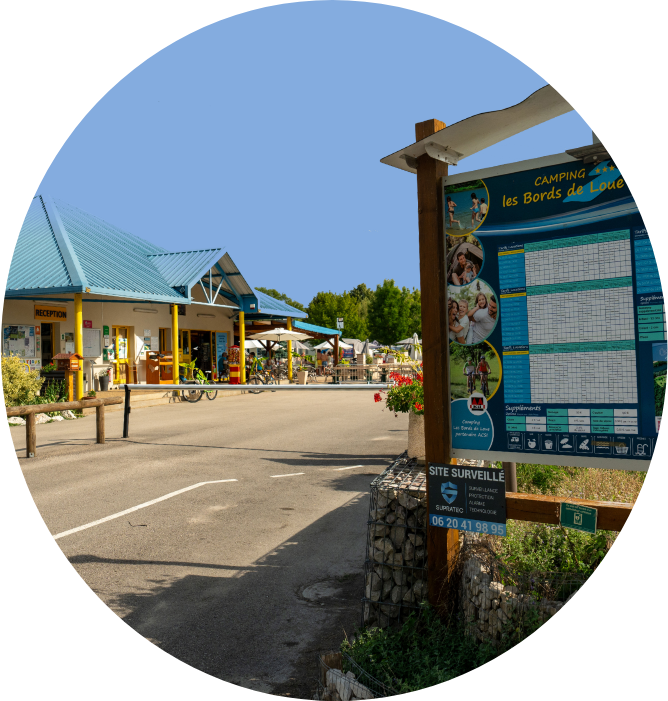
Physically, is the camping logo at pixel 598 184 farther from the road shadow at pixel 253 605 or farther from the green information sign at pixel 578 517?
the road shadow at pixel 253 605

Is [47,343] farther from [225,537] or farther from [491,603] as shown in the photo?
[491,603]

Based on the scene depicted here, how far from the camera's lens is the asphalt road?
145 inches

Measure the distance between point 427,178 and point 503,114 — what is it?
0.52 meters

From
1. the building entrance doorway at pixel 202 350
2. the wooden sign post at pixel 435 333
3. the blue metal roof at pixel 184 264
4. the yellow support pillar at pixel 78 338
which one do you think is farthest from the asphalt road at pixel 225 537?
the building entrance doorway at pixel 202 350

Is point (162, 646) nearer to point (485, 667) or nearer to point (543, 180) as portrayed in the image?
point (485, 667)

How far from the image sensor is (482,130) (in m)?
3.24

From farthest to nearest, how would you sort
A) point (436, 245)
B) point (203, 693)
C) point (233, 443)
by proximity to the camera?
point (233, 443), point (436, 245), point (203, 693)

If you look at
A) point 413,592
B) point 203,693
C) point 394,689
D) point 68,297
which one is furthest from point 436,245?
point 68,297

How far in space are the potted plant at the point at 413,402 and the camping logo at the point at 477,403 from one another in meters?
1.92

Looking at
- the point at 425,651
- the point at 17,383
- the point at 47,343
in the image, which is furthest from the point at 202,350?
the point at 425,651

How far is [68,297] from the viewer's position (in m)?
21.1

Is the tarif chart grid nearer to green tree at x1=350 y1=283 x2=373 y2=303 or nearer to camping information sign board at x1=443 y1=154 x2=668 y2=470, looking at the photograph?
camping information sign board at x1=443 y1=154 x2=668 y2=470

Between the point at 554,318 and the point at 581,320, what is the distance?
131 mm

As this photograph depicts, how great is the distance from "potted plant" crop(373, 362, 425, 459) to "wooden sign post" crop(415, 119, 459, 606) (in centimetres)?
189
